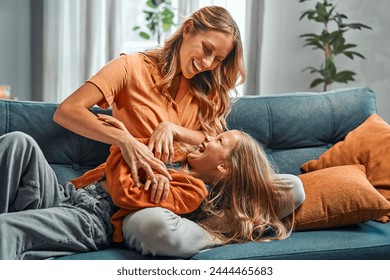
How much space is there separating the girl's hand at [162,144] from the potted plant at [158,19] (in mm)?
1984

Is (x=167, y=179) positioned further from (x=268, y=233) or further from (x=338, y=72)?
(x=338, y=72)

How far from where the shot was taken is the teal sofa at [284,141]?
1.78 metres

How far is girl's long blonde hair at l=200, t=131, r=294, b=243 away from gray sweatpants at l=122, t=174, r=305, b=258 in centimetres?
10

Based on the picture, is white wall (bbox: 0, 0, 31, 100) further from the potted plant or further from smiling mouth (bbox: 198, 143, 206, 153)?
smiling mouth (bbox: 198, 143, 206, 153)

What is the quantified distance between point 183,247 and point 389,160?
0.89 metres

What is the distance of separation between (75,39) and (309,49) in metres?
1.49

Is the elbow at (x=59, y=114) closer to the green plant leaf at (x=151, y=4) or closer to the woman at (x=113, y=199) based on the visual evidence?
the woman at (x=113, y=199)

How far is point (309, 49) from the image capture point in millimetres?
4074

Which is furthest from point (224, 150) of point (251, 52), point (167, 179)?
point (251, 52)

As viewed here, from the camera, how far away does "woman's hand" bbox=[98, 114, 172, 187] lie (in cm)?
183

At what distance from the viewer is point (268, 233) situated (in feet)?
6.25

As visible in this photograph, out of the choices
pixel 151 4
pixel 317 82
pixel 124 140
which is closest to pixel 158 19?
pixel 151 4

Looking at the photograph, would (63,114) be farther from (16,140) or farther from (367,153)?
(367,153)

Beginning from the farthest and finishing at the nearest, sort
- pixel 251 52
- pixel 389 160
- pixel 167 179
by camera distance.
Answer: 1. pixel 251 52
2. pixel 389 160
3. pixel 167 179
